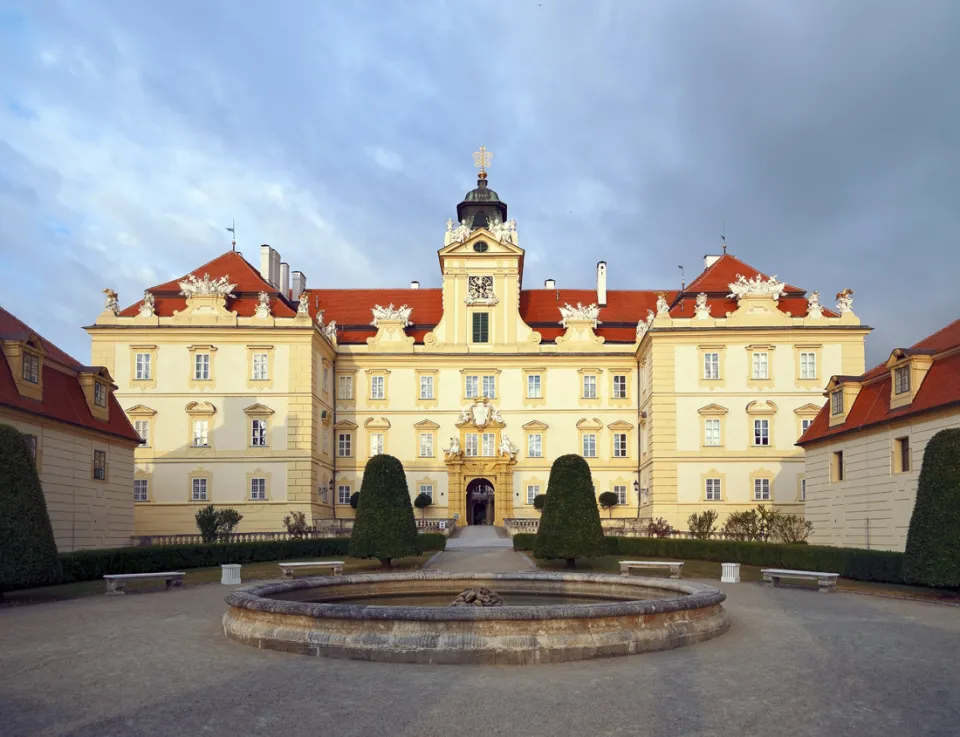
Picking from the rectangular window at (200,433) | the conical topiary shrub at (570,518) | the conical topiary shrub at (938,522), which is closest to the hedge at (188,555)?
the conical topiary shrub at (570,518)

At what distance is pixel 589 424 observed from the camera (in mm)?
44750

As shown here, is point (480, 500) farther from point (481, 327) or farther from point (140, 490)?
point (140, 490)

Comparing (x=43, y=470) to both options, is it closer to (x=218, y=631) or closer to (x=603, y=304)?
(x=218, y=631)

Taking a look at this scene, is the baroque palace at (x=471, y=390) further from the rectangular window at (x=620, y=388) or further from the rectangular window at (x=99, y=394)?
the rectangular window at (x=99, y=394)

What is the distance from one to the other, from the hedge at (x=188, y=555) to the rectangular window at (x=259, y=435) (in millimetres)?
12255

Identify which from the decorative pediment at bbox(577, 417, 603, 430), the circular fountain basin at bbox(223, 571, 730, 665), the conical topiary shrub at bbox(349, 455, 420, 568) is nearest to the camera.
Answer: the circular fountain basin at bbox(223, 571, 730, 665)

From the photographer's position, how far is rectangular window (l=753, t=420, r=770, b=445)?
40.3 meters

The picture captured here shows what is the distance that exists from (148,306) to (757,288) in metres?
29.0

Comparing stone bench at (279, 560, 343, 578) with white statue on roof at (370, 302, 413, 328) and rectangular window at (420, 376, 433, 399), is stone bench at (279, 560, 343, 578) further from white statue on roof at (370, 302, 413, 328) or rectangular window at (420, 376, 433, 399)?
white statue on roof at (370, 302, 413, 328)

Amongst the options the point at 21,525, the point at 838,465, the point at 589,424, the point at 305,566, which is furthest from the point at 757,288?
the point at 21,525

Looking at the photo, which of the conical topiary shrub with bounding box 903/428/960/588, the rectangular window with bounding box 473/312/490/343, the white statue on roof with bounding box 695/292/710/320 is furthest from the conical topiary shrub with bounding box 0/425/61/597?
the white statue on roof with bounding box 695/292/710/320

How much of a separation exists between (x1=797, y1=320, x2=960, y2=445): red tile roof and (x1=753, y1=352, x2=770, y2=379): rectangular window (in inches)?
481

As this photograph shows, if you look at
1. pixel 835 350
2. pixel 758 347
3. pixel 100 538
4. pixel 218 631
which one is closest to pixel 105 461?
pixel 100 538

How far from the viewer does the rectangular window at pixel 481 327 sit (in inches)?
1793
